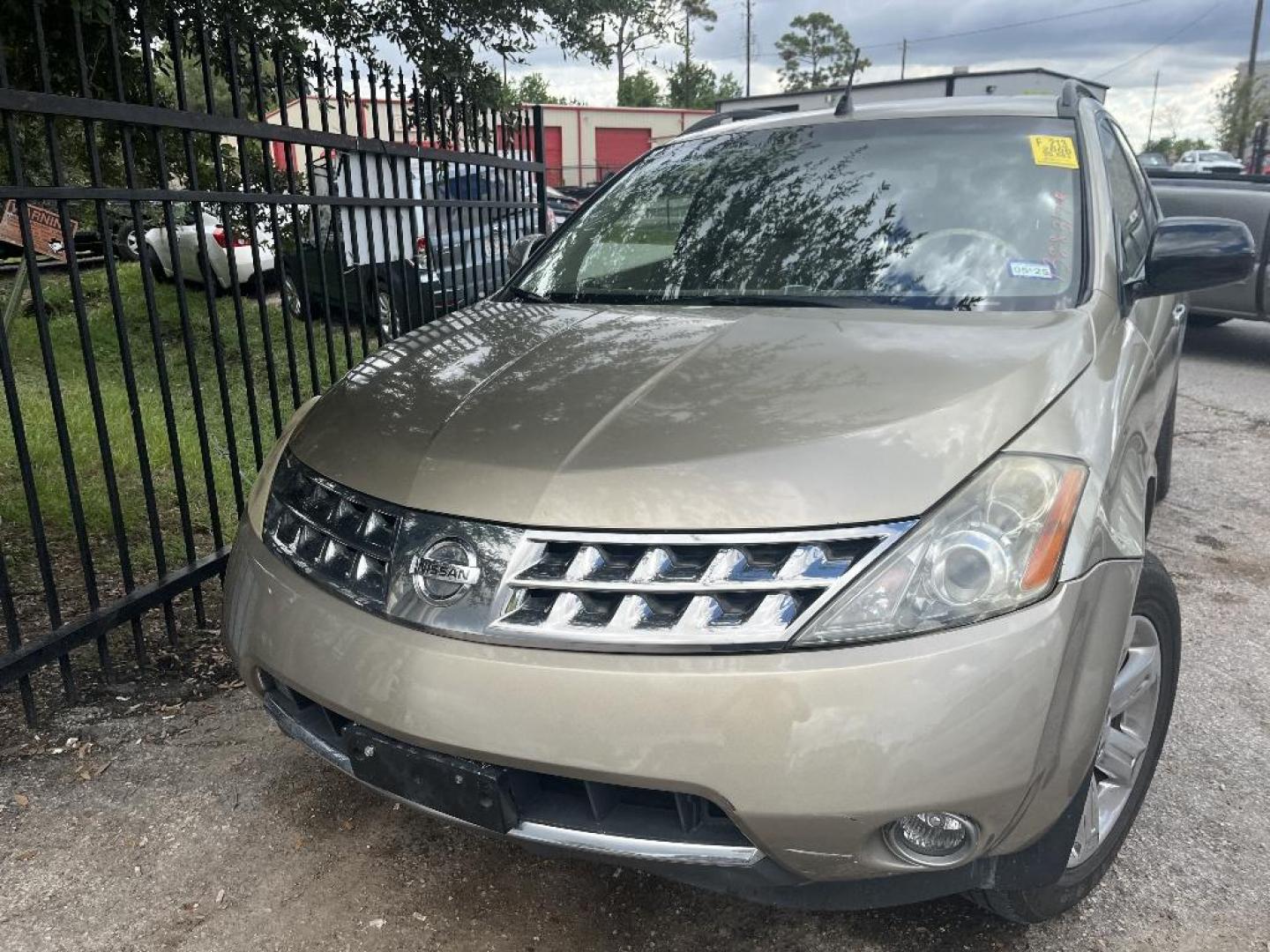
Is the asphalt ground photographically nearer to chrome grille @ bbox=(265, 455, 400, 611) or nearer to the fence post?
chrome grille @ bbox=(265, 455, 400, 611)

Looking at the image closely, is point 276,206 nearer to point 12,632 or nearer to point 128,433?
point 12,632

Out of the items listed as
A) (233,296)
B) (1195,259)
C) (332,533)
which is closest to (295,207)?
(233,296)

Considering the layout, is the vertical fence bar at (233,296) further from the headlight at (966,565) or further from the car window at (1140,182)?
the car window at (1140,182)

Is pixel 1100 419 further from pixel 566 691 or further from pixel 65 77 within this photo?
pixel 65 77

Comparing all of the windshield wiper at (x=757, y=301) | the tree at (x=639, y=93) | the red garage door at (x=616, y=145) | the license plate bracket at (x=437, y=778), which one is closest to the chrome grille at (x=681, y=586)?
the license plate bracket at (x=437, y=778)

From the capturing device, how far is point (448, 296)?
497 cm

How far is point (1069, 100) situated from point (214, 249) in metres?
8.94

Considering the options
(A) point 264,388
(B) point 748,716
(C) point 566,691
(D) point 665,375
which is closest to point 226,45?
(D) point 665,375

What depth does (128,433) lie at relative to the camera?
5.71 m

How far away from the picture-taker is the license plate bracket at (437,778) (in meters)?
1.67

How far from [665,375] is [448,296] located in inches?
125

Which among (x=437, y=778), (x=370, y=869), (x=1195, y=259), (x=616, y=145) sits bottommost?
(x=370, y=869)

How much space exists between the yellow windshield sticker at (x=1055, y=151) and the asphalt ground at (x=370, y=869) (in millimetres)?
1613

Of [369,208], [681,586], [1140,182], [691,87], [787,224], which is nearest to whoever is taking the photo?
[681,586]
